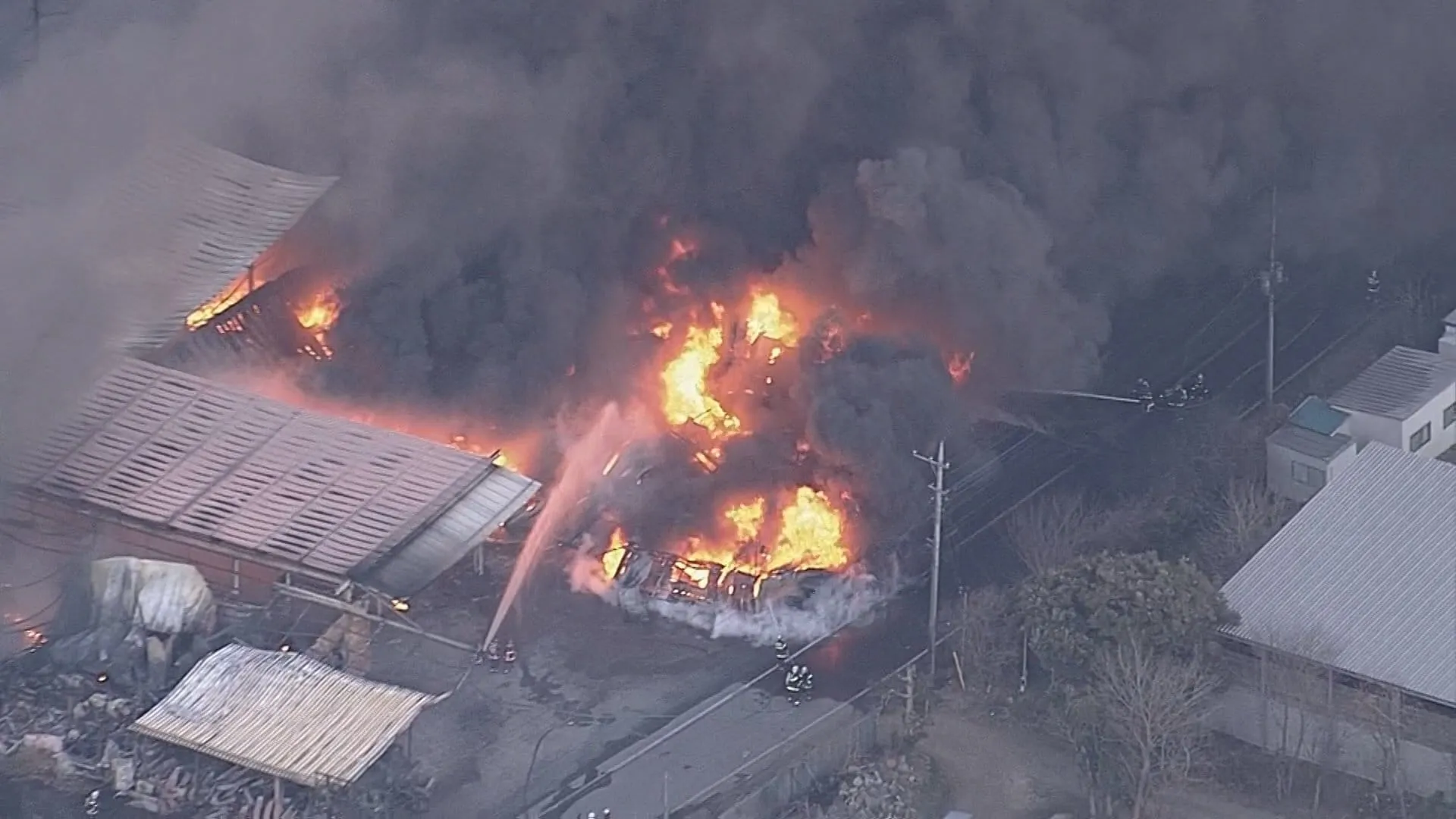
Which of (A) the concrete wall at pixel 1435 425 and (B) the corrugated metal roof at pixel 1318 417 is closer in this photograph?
(B) the corrugated metal roof at pixel 1318 417

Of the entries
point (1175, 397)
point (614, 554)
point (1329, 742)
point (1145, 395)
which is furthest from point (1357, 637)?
point (614, 554)

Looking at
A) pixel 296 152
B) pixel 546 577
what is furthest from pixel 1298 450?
pixel 296 152

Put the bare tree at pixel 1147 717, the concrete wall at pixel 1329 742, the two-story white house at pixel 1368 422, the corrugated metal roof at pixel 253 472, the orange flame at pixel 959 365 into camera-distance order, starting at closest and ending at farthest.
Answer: the bare tree at pixel 1147 717 → the concrete wall at pixel 1329 742 → the corrugated metal roof at pixel 253 472 → the two-story white house at pixel 1368 422 → the orange flame at pixel 959 365

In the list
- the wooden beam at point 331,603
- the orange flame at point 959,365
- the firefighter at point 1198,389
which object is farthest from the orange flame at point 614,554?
the firefighter at point 1198,389

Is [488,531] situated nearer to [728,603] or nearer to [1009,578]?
[728,603]

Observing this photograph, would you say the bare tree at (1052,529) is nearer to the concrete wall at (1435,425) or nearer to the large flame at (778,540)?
the large flame at (778,540)

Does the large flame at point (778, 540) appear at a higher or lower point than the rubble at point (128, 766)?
higher
